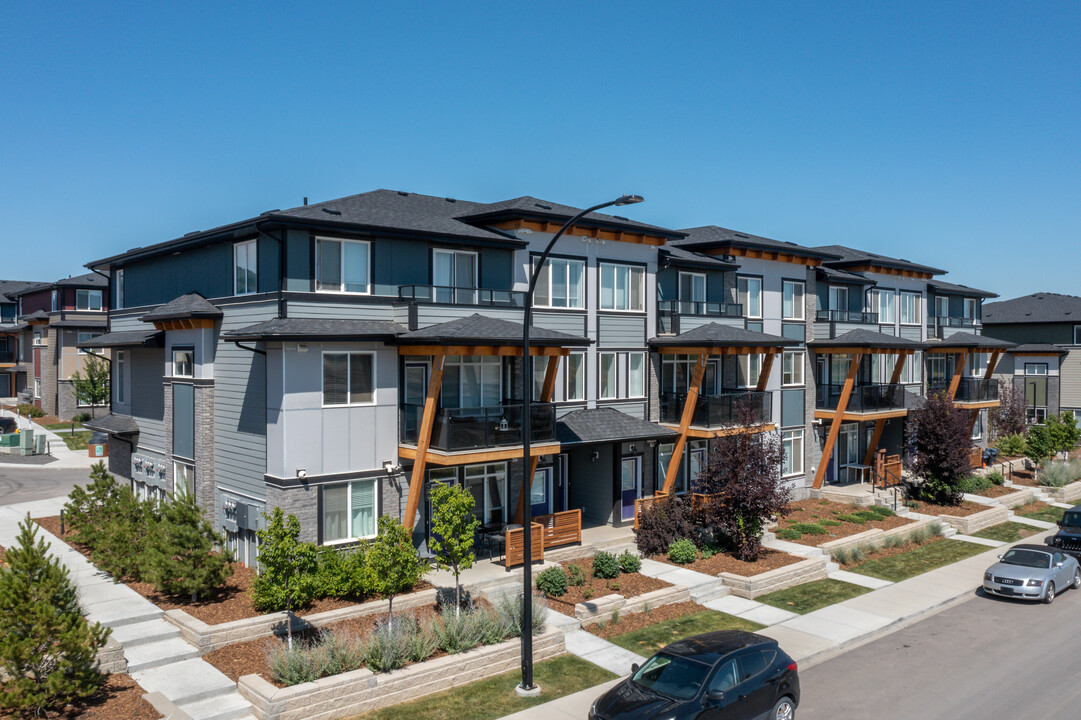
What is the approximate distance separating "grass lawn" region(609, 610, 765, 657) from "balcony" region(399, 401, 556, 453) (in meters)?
6.19

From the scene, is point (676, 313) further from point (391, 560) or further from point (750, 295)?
point (391, 560)

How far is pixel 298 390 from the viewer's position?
19094mm

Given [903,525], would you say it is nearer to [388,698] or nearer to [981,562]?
[981,562]

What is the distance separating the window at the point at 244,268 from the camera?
67.6ft

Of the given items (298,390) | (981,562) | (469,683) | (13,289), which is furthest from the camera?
(13,289)

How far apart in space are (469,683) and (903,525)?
20.1 metres

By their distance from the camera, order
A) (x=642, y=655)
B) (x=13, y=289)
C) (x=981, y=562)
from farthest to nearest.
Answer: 1. (x=13, y=289)
2. (x=981, y=562)
3. (x=642, y=655)

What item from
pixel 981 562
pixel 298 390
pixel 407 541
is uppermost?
pixel 298 390

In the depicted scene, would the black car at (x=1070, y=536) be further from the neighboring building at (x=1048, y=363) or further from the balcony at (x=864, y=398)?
the neighboring building at (x=1048, y=363)

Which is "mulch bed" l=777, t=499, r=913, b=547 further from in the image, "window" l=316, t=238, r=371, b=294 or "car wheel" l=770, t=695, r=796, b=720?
"window" l=316, t=238, r=371, b=294

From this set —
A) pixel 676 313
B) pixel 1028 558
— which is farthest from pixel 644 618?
pixel 676 313

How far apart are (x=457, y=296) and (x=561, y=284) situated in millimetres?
4290

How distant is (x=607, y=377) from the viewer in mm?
26500

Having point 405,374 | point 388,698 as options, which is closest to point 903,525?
point 405,374
